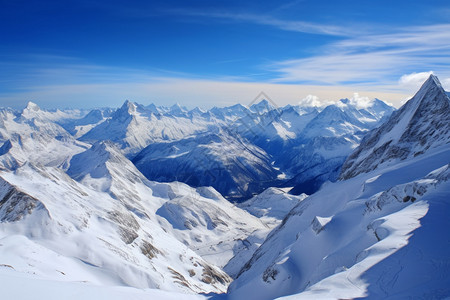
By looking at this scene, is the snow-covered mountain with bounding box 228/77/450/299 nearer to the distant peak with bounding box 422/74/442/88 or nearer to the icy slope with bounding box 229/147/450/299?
the icy slope with bounding box 229/147/450/299

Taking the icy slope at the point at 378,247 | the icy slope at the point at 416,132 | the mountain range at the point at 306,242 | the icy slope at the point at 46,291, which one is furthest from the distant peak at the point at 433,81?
the icy slope at the point at 46,291

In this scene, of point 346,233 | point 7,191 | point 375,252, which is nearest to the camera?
point 375,252

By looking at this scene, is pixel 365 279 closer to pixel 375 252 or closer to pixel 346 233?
pixel 375 252

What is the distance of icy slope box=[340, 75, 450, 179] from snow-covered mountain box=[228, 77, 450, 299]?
1.90 feet

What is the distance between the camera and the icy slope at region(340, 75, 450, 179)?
8819 cm

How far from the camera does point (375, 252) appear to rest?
32094 mm

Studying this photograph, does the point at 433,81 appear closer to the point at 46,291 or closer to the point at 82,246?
the point at 46,291

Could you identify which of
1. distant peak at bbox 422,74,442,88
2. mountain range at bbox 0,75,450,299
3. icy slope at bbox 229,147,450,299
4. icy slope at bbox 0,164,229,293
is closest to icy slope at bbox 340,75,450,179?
distant peak at bbox 422,74,442,88

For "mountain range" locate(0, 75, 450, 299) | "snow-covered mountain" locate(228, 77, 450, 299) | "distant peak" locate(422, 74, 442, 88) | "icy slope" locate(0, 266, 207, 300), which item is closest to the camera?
"icy slope" locate(0, 266, 207, 300)

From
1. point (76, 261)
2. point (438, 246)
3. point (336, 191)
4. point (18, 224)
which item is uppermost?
point (438, 246)

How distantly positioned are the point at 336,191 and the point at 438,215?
53596mm

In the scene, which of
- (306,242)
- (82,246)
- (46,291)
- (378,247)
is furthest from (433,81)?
(82,246)

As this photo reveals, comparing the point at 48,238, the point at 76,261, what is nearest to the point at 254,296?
the point at 76,261

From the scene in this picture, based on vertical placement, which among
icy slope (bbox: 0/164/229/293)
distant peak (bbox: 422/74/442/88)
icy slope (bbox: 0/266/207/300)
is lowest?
icy slope (bbox: 0/164/229/293)
